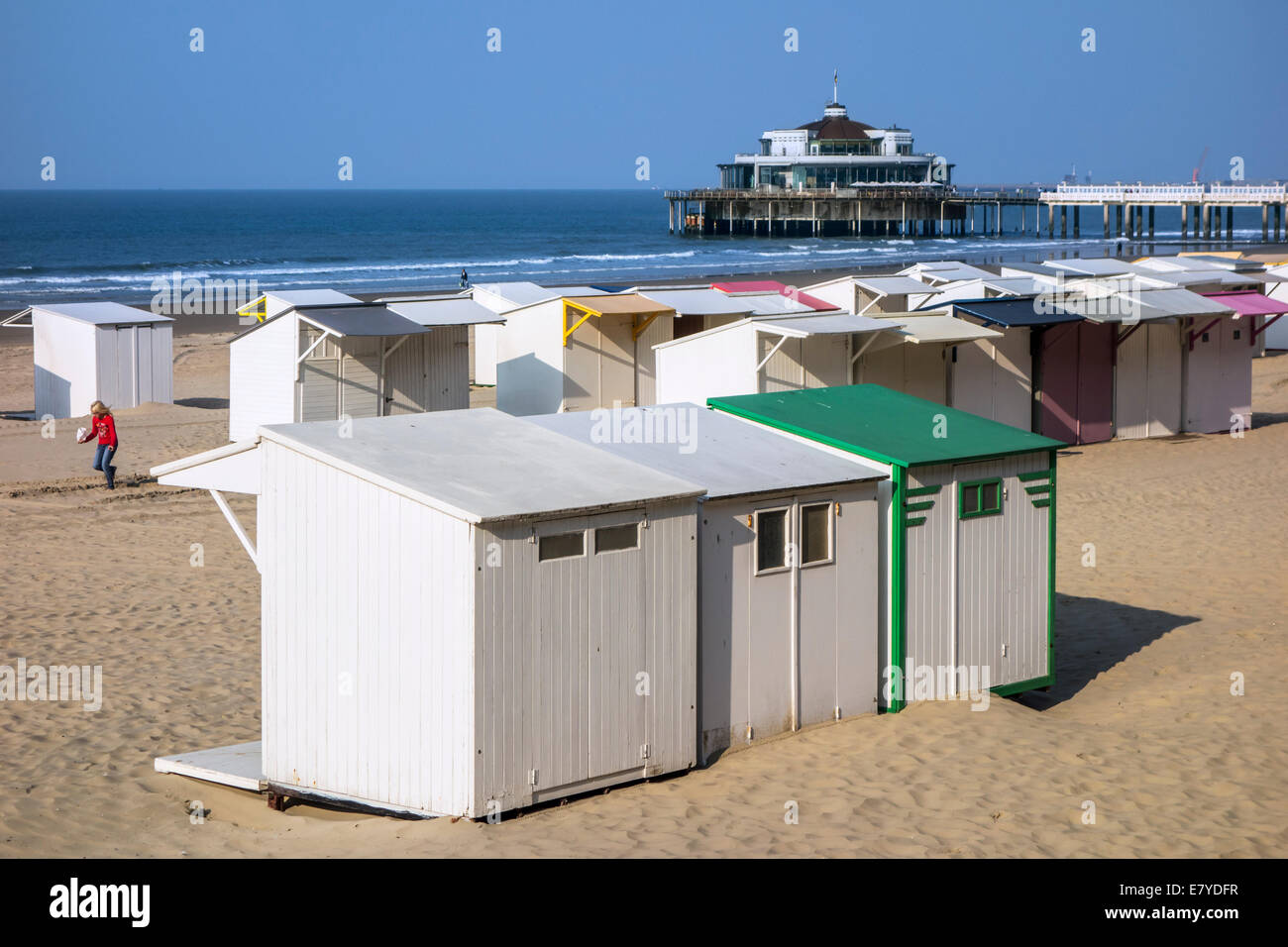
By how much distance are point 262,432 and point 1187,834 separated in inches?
194

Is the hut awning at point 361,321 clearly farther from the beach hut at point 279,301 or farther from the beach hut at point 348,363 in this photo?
the beach hut at point 279,301

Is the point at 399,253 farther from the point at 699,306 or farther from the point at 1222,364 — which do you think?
the point at 1222,364

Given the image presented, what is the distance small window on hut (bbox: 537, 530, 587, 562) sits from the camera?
6.86m

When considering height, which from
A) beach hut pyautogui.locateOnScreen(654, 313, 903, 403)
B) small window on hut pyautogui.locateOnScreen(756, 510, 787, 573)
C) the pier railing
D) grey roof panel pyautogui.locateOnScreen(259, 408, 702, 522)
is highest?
the pier railing

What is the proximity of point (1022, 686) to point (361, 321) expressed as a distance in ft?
35.6

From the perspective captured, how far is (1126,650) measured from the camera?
422 inches

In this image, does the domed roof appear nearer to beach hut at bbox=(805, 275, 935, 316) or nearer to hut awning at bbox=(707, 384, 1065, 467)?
beach hut at bbox=(805, 275, 935, 316)

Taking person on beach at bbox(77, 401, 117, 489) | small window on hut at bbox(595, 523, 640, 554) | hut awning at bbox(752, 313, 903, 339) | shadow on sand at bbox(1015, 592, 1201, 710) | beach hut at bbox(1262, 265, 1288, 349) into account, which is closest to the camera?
small window on hut at bbox(595, 523, 640, 554)

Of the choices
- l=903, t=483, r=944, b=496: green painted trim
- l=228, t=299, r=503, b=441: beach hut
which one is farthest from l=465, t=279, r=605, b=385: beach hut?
l=903, t=483, r=944, b=496: green painted trim

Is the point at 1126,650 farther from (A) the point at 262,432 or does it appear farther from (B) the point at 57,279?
(B) the point at 57,279

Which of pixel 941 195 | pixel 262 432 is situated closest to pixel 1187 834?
pixel 262 432

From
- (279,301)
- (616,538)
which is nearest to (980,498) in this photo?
(616,538)

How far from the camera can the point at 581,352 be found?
20703 mm

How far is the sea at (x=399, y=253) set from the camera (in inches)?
2335
